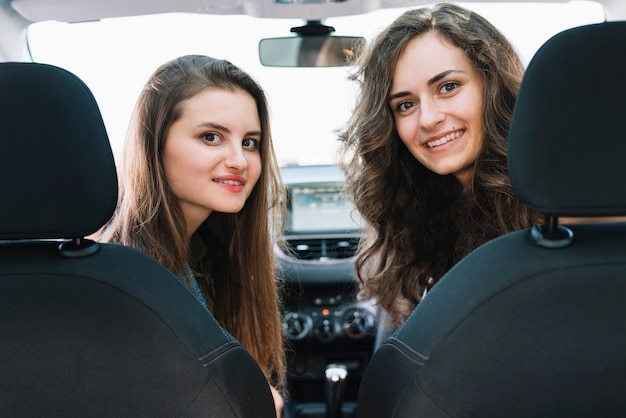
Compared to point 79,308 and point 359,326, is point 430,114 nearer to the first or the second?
point 79,308

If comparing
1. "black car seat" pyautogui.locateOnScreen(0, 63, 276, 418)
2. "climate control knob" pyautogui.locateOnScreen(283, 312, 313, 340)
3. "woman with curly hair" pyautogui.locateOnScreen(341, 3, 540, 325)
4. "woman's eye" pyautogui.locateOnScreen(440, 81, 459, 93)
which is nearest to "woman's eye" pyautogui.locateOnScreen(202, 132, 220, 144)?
"woman with curly hair" pyautogui.locateOnScreen(341, 3, 540, 325)

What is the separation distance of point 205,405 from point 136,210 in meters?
0.92

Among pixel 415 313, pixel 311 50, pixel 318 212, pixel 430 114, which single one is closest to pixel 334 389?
pixel 318 212

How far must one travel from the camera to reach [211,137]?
7.34 ft

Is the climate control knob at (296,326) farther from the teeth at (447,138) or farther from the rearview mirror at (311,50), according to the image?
the teeth at (447,138)

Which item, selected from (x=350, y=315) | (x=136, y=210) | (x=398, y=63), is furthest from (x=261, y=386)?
(x=350, y=315)

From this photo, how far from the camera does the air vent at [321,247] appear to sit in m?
4.43

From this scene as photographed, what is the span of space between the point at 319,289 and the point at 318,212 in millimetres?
517

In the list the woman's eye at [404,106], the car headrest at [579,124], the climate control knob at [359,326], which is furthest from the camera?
the climate control knob at [359,326]

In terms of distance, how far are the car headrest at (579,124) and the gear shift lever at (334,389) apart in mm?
2930

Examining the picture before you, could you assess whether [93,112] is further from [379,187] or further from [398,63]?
[379,187]

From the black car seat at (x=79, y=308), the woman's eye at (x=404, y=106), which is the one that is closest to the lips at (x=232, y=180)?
the woman's eye at (x=404, y=106)

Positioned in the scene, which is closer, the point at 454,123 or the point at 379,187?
the point at 454,123

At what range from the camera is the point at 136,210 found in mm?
2123
